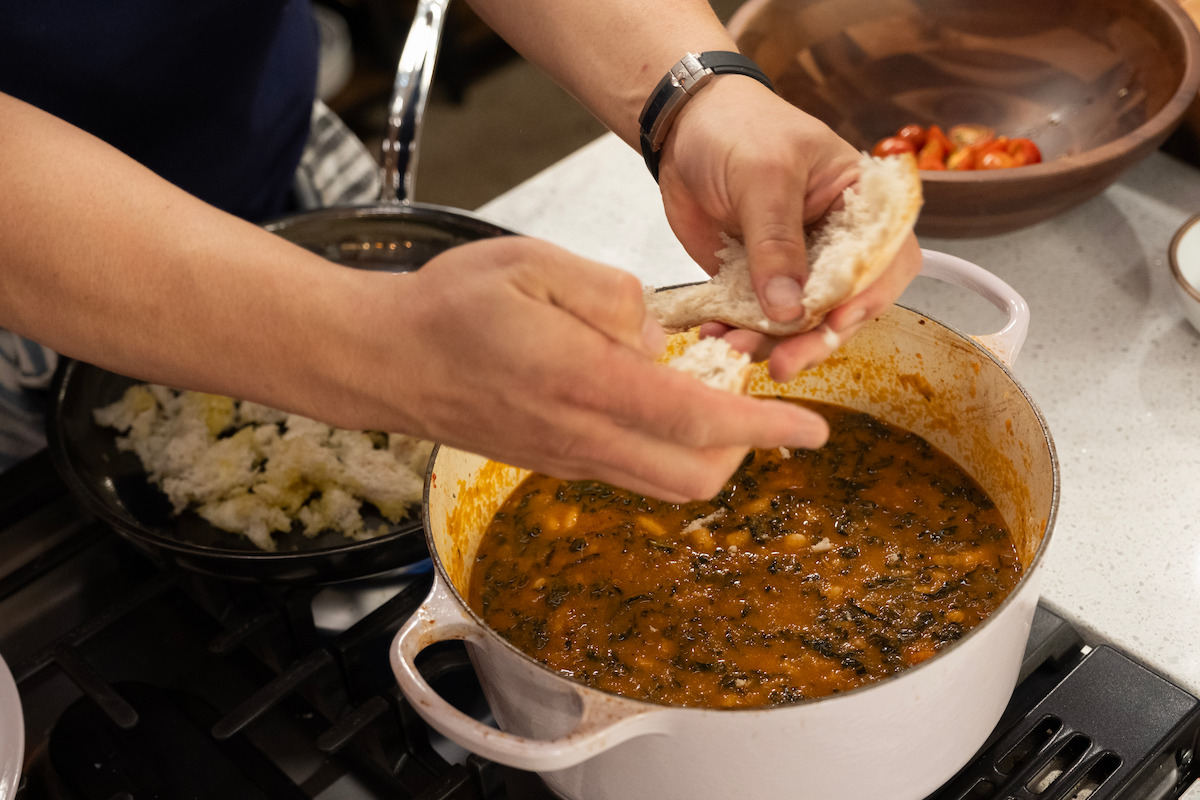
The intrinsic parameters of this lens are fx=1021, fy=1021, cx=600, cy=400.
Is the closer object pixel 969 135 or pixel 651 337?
pixel 651 337

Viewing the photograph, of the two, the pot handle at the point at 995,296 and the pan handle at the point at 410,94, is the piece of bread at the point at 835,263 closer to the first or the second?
the pot handle at the point at 995,296

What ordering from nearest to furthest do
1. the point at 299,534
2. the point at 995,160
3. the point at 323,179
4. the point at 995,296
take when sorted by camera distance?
the point at 995,296
the point at 299,534
the point at 995,160
the point at 323,179

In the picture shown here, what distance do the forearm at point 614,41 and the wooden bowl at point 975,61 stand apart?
17.1 inches

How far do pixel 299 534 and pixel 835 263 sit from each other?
833 mm

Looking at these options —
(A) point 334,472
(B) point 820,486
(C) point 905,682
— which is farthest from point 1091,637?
(A) point 334,472

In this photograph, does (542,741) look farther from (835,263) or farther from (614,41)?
(614,41)

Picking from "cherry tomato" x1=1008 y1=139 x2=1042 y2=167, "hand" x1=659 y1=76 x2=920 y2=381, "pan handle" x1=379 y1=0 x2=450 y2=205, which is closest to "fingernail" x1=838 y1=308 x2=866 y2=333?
"hand" x1=659 y1=76 x2=920 y2=381

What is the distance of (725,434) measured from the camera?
0.81 meters

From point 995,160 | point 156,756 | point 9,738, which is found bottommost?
point 156,756

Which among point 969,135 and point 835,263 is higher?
point 835,263

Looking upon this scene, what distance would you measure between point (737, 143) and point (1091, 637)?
704 mm

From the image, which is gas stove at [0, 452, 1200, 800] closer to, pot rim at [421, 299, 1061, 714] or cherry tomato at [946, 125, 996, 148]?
pot rim at [421, 299, 1061, 714]

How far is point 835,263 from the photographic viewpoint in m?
1.05

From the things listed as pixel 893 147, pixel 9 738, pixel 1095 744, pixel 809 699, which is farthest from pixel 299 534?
pixel 893 147
